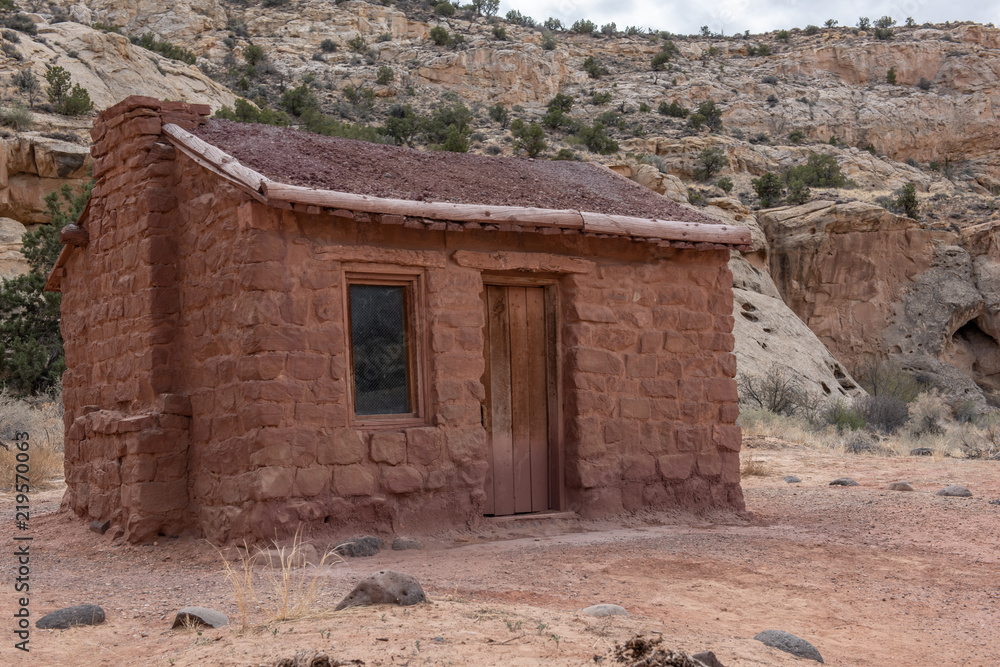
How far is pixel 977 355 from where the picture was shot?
25188 mm

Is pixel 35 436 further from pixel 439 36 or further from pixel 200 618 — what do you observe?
pixel 439 36

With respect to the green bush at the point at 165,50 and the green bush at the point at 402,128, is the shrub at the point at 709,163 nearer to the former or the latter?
the green bush at the point at 402,128

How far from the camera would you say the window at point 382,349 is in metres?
7.01

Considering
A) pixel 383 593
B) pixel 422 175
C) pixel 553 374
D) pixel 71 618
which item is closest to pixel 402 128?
pixel 422 175

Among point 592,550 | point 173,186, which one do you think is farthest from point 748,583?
point 173,186

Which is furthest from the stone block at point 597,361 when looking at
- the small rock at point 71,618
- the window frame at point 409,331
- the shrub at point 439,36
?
the shrub at point 439,36

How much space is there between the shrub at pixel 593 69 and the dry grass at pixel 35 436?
2846 cm

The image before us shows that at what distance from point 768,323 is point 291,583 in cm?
1568

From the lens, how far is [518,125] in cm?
2953

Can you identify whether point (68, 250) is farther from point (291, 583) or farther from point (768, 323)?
point (768, 323)

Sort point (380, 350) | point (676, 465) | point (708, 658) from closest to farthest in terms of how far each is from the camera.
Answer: point (708, 658)
point (380, 350)
point (676, 465)

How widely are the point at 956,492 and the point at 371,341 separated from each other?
6170 millimetres

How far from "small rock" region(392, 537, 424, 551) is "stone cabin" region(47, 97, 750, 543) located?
0.64 feet

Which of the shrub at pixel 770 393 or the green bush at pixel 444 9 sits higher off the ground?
the green bush at pixel 444 9
